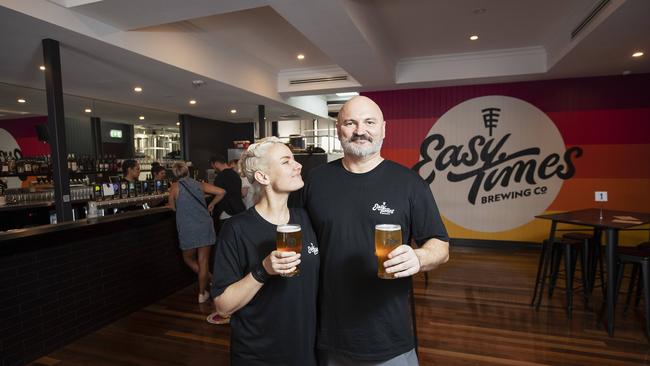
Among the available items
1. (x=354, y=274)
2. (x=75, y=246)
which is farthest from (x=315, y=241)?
(x=75, y=246)

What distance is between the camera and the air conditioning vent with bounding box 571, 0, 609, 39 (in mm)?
3500

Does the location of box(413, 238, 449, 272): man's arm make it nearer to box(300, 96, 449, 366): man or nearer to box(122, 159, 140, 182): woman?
box(300, 96, 449, 366): man

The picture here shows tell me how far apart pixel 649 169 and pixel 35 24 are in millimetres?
8507

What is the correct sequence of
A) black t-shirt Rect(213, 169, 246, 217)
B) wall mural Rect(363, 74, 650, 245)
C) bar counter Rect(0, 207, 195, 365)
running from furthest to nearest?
wall mural Rect(363, 74, 650, 245) → black t-shirt Rect(213, 169, 246, 217) → bar counter Rect(0, 207, 195, 365)

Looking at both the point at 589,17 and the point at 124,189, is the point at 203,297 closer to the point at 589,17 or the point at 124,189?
the point at 124,189

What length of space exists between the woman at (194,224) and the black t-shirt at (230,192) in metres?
0.55

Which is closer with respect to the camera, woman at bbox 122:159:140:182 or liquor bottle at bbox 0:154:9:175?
woman at bbox 122:159:140:182

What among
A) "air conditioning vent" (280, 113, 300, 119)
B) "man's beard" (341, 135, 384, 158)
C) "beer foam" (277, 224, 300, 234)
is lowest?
"beer foam" (277, 224, 300, 234)

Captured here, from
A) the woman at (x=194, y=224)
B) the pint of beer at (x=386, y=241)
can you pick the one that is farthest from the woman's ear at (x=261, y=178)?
the woman at (x=194, y=224)

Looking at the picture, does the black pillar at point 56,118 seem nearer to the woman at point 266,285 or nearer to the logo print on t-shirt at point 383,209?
the woman at point 266,285

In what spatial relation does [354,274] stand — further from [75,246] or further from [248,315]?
[75,246]

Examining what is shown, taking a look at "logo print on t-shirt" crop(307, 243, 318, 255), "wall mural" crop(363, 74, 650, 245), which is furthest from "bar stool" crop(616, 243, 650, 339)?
"logo print on t-shirt" crop(307, 243, 318, 255)

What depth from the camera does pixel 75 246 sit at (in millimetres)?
3283

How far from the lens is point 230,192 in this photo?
4754mm
